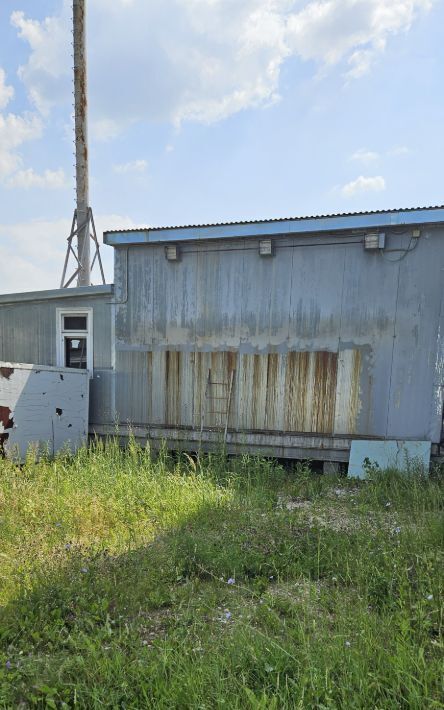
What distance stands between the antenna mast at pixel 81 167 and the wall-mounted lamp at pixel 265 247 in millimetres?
6473

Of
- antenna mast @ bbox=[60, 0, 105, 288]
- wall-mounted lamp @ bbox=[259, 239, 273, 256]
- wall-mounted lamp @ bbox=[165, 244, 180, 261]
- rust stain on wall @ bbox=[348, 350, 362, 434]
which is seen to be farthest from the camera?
antenna mast @ bbox=[60, 0, 105, 288]

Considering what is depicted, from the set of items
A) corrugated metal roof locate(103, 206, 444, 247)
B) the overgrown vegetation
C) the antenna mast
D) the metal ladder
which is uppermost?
the antenna mast

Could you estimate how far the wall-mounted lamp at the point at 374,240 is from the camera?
5684mm

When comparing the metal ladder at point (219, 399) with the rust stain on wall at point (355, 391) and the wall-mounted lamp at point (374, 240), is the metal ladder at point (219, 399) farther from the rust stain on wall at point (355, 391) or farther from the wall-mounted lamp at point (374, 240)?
the wall-mounted lamp at point (374, 240)

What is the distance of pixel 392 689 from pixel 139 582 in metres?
1.73

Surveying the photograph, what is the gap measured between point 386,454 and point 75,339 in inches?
229

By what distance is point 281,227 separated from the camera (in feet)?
19.7

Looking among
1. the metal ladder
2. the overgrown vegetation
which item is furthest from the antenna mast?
the overgrown vegetation

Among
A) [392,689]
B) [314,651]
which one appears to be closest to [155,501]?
[314,651]

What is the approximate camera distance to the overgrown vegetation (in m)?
1.82

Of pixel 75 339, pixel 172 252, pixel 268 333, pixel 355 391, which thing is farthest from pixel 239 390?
pixel 75 339

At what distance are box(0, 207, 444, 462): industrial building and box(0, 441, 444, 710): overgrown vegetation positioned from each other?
64.1 inches

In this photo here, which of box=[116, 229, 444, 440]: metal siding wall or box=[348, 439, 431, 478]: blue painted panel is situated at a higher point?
box=[116, 229, 444, 440]: metal siding wall

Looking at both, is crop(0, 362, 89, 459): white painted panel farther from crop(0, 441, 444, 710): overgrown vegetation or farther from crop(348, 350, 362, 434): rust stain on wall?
crop(348, 350, 362, 434): rust stain on wall
